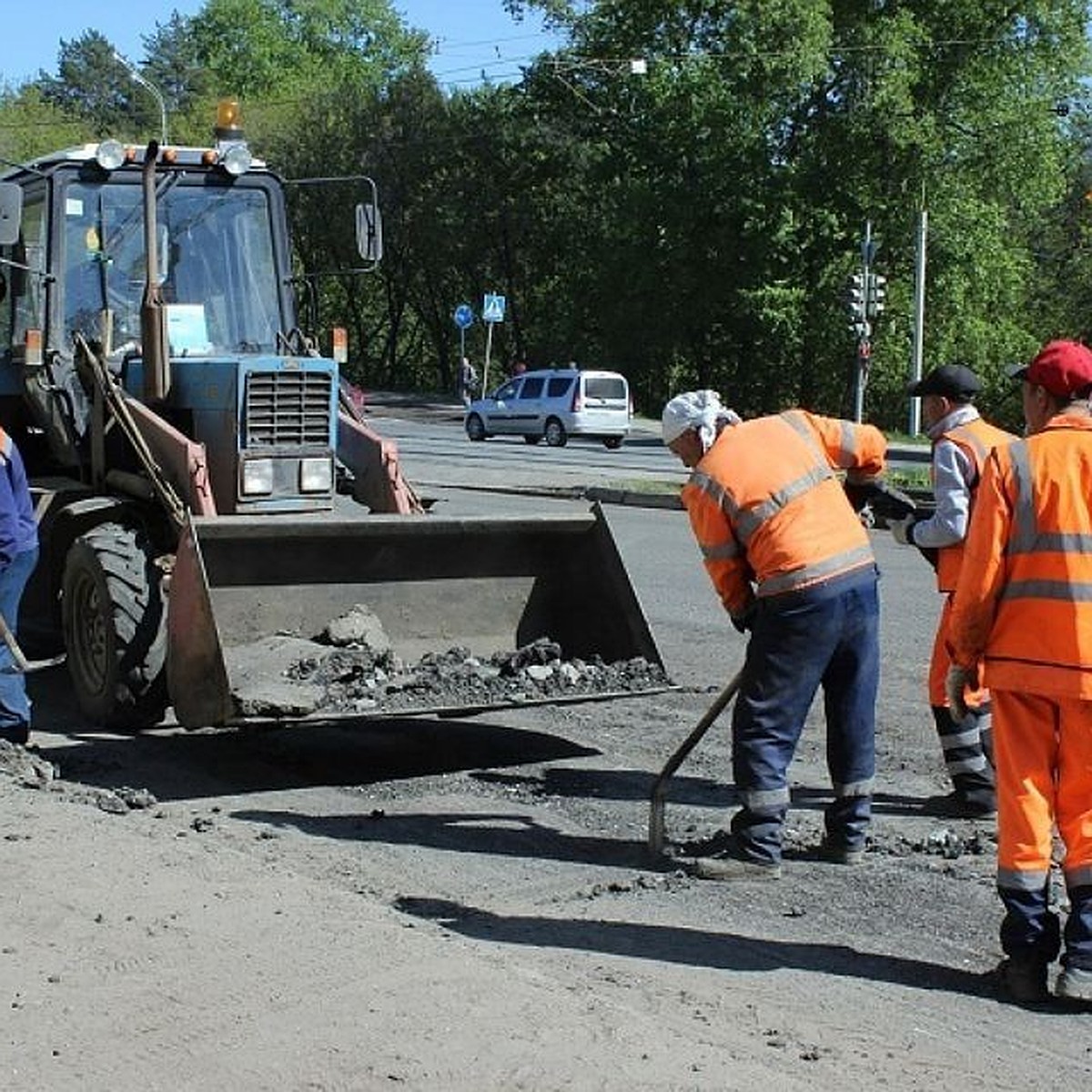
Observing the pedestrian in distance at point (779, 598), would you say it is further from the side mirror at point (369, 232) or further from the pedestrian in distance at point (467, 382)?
the pedestrian in distance at point (467, 382)

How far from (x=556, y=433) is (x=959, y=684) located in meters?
33.9

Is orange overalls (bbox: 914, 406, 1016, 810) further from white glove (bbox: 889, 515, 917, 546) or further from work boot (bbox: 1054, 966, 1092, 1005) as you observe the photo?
work boot (bbox: 1054, 966, 1092, 1005)

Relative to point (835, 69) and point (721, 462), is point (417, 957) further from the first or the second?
point (835, 69)

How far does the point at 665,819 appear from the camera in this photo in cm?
700

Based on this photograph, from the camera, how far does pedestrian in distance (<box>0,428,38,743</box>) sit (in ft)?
26.6

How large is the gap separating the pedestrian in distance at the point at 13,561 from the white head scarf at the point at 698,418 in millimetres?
3299

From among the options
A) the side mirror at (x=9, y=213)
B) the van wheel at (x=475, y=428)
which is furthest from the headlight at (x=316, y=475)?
the van wheel at (x=475, y=428)

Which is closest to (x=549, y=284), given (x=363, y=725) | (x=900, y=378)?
(x=900, y=378)

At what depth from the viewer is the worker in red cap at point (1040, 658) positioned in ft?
16.1

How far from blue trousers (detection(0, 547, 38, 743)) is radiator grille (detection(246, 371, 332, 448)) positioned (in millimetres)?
1543

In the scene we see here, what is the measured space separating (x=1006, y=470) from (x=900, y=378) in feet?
141

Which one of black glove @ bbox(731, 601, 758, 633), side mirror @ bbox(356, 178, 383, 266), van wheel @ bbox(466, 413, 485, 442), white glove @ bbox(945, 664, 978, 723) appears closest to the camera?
white glove @ bbox(945, 664, 978, 723)

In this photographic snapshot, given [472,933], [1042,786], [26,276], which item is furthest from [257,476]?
[1042,786]

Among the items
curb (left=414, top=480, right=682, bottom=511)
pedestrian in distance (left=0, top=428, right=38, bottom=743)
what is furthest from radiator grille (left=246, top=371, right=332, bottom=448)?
curb (left=414, top=480, right=682, bottom=511)
